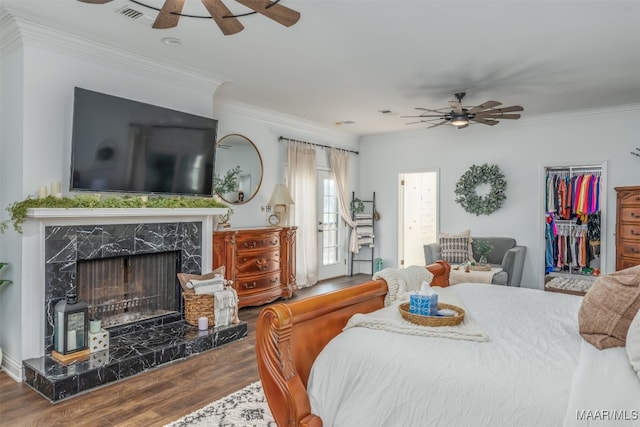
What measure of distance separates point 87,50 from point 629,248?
6.43 meters

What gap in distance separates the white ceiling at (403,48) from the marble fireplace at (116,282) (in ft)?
5.01

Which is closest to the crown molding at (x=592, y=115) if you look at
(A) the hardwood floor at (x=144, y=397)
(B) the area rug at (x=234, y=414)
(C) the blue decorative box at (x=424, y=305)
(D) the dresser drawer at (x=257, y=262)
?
(D) the dresser drawer at (x=257, y=262)

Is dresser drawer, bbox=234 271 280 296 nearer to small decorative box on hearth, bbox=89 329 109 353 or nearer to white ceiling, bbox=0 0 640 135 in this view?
small decorative box on hearth, bbox=89 329 109 353

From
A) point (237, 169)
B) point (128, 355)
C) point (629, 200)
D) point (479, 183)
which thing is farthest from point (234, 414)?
point (479, 183)

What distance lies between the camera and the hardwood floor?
2654 millimetres

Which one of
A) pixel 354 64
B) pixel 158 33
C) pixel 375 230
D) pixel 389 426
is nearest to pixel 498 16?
pixel 354 64

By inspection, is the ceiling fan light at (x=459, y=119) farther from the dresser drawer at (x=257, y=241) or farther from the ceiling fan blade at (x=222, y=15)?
the ceiling fan blade at (x=222, y=15)

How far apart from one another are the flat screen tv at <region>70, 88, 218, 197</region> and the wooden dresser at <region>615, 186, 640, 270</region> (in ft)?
16.9

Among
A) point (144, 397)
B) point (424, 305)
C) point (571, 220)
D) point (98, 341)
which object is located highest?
point (571, 220)

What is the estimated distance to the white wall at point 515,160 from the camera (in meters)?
5.75

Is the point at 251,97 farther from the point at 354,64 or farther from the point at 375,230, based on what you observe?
the point at 375,230

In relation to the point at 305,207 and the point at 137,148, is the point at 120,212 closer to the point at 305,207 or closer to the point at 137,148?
the point at 137,148

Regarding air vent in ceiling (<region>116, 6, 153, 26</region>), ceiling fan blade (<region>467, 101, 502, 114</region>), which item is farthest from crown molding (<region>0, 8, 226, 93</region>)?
ceiling fan blade (<region>467, 101, 502, 114</region>)

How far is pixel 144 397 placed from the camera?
2.96m
